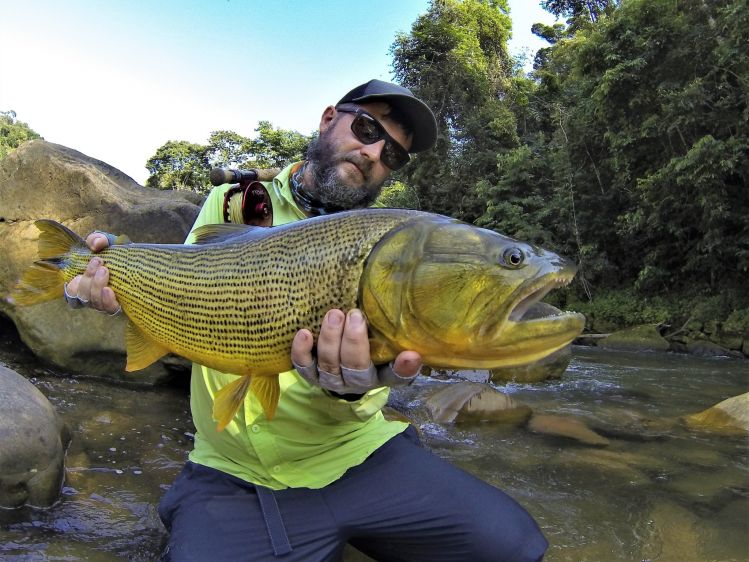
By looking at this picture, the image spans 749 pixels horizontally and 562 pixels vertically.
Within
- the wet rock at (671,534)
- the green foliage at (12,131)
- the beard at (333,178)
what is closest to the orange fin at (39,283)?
the beard at (333,178)

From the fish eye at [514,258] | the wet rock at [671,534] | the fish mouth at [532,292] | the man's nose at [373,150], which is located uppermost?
the man's nose at [373,150]

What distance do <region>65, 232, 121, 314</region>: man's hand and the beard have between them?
111 cm

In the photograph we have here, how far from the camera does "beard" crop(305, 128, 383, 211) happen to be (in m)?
2.96

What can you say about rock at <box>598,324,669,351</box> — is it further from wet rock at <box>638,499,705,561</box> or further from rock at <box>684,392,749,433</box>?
wet rock at <box>638,499,705,561</box>

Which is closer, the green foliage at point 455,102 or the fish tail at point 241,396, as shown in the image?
the fish tail at point 241,396

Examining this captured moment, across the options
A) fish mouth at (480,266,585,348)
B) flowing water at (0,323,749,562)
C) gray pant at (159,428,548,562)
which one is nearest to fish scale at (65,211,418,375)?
fish mouth at (480,266,585,348)

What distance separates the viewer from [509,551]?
7.56 ft

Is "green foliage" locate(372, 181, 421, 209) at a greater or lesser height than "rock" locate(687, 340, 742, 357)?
greater

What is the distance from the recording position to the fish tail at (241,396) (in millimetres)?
1896

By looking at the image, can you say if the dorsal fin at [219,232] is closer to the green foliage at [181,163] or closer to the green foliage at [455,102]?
the green foliage at [455,102]

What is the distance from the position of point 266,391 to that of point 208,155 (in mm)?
56510

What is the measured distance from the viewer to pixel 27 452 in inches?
121

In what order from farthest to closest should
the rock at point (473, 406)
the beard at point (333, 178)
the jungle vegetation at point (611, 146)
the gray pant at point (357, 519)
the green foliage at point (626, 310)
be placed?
1. the green foliage at point (626, 310)
2. the jungle vegetation at point (611, 146)
3. the rock at point (473, 406)
4. the beard at point (333, 178)
5. the gray pant at point (357, 519)

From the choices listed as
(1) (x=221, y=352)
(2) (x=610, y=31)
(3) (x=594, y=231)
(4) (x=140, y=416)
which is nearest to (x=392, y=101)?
(1) (x=221, y=352)
